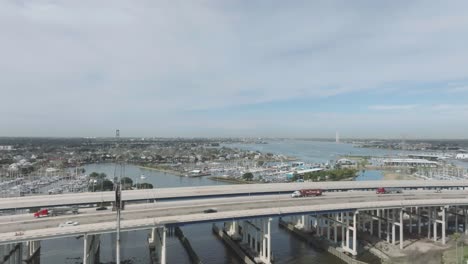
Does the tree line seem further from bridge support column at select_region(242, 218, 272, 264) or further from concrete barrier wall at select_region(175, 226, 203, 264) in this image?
bridge support column at select_region(242, 218, 272, 264)

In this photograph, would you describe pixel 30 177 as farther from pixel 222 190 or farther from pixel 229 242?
pixel 229 242

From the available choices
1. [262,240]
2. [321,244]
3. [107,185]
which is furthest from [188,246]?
[107,185]

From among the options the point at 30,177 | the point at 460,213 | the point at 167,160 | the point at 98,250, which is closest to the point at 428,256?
the point at 460,213

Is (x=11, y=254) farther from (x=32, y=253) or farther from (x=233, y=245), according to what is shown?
(x=233, y=245)

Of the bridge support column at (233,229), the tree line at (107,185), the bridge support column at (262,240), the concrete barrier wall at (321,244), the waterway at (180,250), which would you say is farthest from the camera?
the tree line at (107,185)

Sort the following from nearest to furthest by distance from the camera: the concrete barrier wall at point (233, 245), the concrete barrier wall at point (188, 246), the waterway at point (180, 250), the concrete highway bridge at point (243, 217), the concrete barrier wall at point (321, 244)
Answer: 1. the concrete highway bridge at point (243, 217)
2. the concrete barrier wall at point (233, 245)
3. the concrete barrier wall at point (321, 244)
4. the concrete barrier wall at point (188, 246)
5. the waterway at point (180, 250)

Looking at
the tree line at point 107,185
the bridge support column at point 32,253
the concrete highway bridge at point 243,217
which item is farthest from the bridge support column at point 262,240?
the tree line at point 107,185

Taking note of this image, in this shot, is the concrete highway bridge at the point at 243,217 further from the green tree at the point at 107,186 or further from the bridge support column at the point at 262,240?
the green tree at the point at 107,186
